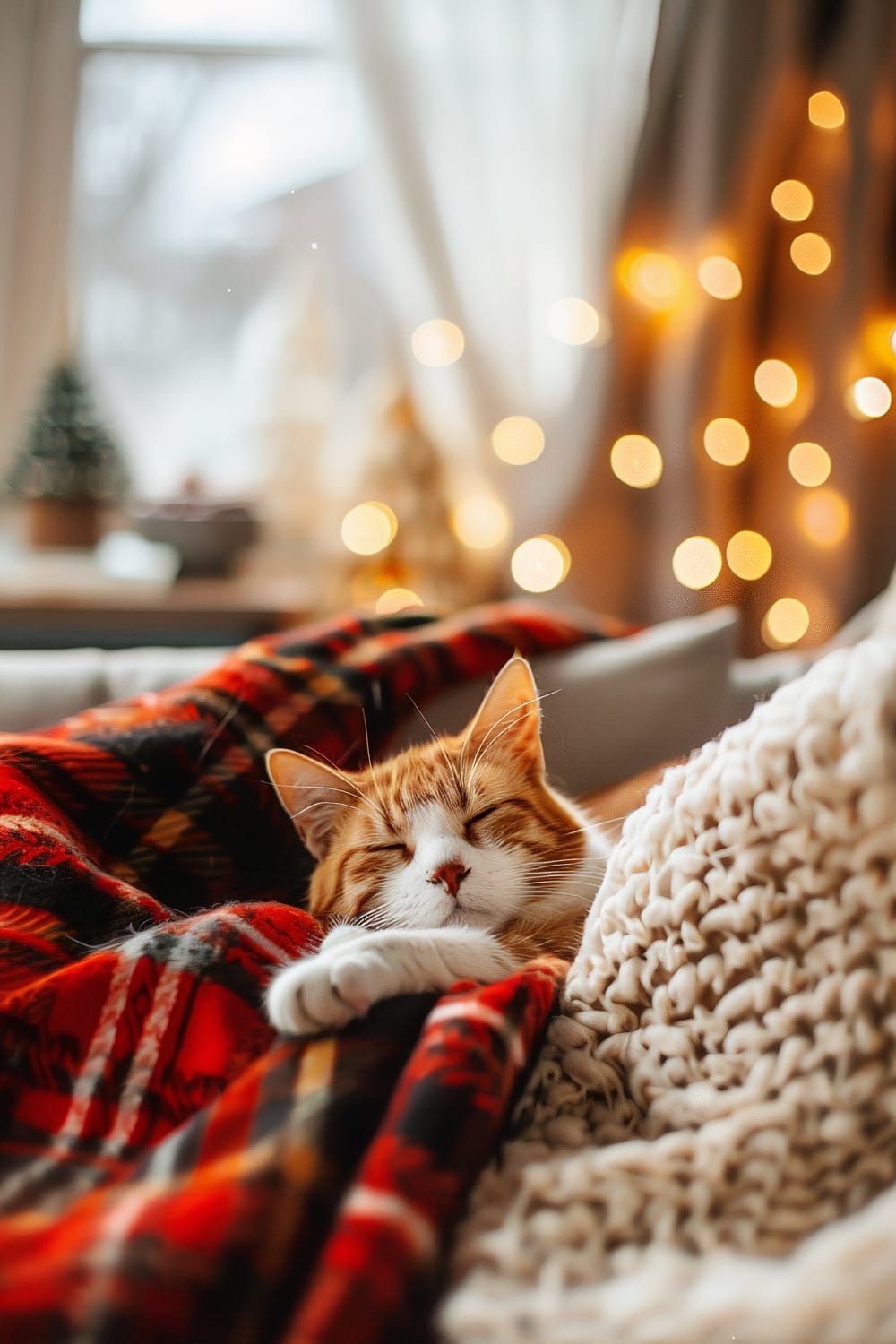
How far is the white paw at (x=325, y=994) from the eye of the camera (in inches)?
14.4

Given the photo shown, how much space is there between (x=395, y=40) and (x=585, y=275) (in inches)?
18.7

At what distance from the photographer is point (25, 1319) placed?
273 mm

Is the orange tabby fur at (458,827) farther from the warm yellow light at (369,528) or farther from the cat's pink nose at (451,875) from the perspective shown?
the warm yellow light at (369,528)

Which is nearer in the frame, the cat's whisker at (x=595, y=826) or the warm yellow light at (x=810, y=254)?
the cat's whisker at (x=595, y=826)

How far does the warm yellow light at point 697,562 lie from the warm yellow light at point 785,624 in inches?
6.4

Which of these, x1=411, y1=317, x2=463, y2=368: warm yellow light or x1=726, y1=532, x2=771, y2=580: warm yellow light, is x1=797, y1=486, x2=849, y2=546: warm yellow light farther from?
x1=411, y1=317, x2=463, y2=368: warm yellow light

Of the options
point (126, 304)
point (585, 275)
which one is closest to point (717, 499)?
point (585, 275)

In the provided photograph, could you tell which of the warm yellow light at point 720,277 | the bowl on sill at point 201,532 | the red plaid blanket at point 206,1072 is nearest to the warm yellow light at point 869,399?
the warm yellow light at point 720,277

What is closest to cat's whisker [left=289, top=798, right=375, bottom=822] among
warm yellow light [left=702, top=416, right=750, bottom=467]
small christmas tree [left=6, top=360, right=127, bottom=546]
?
warm yellow light [left=702, top=416, right=750, bottom=467]

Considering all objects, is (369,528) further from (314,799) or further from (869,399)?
(314,799)

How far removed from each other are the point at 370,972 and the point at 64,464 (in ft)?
4.92

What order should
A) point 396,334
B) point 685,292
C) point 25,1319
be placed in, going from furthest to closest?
1. point 396,334
2. point 685,292
3. point 25,1319

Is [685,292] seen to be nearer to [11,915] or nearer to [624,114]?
[624,114]

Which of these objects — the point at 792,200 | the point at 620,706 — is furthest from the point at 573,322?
the point at 620,706
